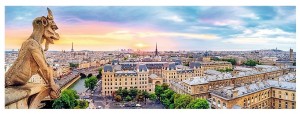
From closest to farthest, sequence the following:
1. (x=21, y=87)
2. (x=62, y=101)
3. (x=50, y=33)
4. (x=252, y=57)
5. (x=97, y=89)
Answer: (x=21, y=87) < (x=50, y=33) < (x=62, y=101) < (x=252, y=57) < (x=97, y=89)

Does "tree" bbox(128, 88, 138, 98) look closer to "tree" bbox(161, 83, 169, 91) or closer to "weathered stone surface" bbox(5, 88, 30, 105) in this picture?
"tree" bbox(161, 83, 169, 91)

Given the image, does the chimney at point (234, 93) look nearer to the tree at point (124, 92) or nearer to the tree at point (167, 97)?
the tree at point (167, 97)

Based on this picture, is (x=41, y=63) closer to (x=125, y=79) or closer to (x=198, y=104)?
(x=198, y=104)

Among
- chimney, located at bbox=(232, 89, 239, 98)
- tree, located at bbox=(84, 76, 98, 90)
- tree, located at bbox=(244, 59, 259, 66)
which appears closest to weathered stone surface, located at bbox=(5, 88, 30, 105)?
chimney, located at bbox=(232, 89, 239, 98)

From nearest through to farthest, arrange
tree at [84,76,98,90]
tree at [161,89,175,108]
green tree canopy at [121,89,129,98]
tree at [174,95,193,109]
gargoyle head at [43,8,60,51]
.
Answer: gargoyle head at [43,8,60,51] → tree at [174,95,193,109] → tree at [161,89,175,108] → green tree canopy at [121,89,129,98] → tree at [84,76,98,90]

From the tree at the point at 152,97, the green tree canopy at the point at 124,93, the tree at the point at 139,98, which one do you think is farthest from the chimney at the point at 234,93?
the green tree canopy at the point at 124,93

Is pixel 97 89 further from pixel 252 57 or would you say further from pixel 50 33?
pixel 50 33

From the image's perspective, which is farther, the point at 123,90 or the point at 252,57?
the point at 123,90

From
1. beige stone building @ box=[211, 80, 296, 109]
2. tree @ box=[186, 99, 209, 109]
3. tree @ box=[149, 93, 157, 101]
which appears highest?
beige stone building @ box=[211, 80, 296, 109]
